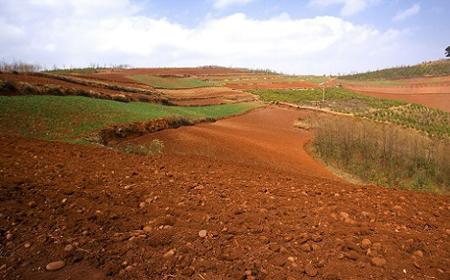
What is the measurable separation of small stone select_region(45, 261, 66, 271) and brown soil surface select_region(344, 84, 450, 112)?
42.7 meters

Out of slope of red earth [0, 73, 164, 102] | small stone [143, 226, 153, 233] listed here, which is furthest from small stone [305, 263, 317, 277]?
slope of red earth [0, 73, 164, 102]

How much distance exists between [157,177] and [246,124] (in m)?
19.0

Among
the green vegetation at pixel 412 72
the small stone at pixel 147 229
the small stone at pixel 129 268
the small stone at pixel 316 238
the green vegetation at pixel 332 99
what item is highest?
the green vegetation at pixel 412 72

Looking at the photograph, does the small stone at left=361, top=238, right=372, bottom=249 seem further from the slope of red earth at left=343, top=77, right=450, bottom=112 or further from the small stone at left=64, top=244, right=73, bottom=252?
the slope of red earth at left=343, top=77, right=450, bottom=112

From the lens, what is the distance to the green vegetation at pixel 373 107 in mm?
30328

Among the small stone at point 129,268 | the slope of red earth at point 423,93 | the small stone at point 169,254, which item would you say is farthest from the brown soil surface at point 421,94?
the small stone at point 129,268

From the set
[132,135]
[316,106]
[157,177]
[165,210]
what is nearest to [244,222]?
[165,210]

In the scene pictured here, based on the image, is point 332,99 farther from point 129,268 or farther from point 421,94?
point 129,268

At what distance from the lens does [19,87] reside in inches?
622

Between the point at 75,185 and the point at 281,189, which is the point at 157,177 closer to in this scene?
the point at 75,185

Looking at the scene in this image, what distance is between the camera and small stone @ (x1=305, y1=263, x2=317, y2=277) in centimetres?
364

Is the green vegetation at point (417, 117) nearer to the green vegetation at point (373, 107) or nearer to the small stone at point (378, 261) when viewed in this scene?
the green vegetation at point (373, 107)

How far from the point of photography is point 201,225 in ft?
15.3

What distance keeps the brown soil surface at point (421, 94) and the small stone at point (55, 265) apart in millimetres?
42708
